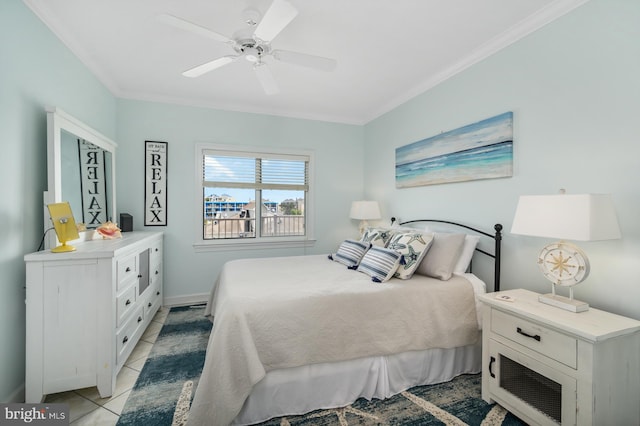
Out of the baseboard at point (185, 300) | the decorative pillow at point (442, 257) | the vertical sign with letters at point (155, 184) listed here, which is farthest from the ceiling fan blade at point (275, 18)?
the baseboard at point (185, 300)

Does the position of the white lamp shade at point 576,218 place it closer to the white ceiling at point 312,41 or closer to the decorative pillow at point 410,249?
the decorative pillow at point 410,249

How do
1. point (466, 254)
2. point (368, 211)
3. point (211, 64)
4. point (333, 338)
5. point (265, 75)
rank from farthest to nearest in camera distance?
1. point (368, 211)
2. point (466, 254)
3. point (265, 75)
4. point (211, 64)
5. point (333, 338)

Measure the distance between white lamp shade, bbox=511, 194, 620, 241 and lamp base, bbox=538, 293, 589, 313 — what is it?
397 millimetres

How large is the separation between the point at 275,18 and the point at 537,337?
2322 mm

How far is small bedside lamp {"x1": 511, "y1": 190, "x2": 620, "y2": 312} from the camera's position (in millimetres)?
1518

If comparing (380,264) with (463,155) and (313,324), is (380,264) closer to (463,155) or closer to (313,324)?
(313,324)

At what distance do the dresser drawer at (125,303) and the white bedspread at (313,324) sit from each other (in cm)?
72

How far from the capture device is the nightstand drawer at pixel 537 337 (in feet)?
4.83

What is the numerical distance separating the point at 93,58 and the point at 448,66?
335cm

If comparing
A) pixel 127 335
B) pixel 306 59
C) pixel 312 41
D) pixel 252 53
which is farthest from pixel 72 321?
pixel 312 41

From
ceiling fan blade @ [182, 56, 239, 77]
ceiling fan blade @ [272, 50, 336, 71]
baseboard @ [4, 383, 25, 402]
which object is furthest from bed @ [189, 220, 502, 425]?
ceiling fan blade @ [182, 56, 239, 77]

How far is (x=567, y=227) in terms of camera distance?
5.16 ft

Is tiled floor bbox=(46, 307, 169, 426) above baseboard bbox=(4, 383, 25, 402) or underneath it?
underneath

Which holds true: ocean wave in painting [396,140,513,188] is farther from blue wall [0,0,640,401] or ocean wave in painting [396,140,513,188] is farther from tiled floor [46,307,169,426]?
tiled floor [46,307,169,426]
